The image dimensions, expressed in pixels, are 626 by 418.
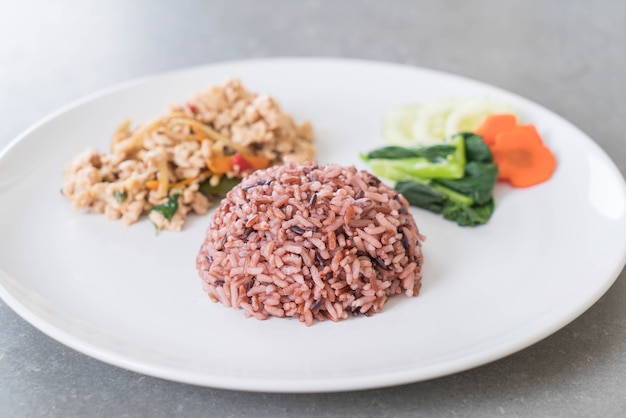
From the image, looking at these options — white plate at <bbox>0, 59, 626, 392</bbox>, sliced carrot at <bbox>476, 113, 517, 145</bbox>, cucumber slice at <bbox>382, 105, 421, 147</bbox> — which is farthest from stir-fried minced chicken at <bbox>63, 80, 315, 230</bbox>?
sliced carrot at <bbox>476, 113, 517, 145</bbox>

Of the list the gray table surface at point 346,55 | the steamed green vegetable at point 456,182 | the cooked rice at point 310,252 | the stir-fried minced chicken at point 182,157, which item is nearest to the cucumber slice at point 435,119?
the steamed green vegetable at point 456,182

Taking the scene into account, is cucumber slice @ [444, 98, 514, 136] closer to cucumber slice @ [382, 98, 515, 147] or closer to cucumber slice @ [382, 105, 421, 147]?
cucumber slice @ [382, 98, 515, 147]

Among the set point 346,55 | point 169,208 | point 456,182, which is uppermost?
point 169,208

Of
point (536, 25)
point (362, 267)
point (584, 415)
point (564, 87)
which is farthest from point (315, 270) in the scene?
point (536, 25)

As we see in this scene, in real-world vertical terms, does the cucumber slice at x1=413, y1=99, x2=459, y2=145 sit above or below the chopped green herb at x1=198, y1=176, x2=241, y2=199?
below

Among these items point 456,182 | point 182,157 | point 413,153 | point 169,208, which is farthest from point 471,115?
point 169,208

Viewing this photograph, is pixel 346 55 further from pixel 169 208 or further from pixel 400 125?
pixel 169 208

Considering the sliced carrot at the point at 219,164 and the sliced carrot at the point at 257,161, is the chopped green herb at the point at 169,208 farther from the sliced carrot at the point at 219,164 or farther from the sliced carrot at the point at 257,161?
the sliced carrot at the point at 257,161
